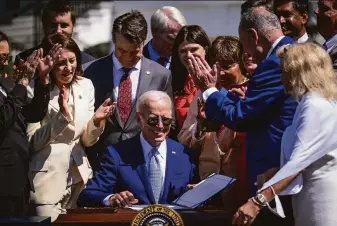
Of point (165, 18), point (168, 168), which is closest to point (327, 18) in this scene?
point (165, 18)

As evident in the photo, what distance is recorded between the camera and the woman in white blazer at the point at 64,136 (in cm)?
681

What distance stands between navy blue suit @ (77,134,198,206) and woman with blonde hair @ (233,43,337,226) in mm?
946

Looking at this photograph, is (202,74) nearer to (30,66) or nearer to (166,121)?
(166,121)

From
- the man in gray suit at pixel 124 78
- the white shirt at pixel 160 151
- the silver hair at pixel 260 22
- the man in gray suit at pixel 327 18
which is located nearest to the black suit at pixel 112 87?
the man in gray suit at pixel 124 78

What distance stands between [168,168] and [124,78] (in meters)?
1.18

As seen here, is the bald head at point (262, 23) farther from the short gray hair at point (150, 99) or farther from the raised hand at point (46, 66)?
the raised hand at point (46, 66)

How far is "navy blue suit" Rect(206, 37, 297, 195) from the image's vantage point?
5.84 m

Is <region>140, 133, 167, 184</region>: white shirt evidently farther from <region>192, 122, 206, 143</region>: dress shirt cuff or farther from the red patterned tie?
the red patterned tie

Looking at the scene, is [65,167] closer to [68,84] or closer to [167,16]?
[68,84]

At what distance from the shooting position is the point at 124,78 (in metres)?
7.41

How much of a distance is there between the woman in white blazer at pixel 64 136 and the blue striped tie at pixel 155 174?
0.54m

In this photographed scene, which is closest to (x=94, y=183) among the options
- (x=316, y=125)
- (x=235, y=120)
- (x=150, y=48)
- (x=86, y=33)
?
(x=235, y=120)

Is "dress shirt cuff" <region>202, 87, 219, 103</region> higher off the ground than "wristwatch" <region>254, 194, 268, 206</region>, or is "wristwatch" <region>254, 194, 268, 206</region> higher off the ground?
"dress shirt cuff" <region>202, 87, 219, 103</region>

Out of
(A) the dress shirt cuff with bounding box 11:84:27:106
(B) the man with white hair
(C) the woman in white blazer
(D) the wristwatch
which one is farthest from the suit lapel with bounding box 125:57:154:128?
(D) the wristwatch
